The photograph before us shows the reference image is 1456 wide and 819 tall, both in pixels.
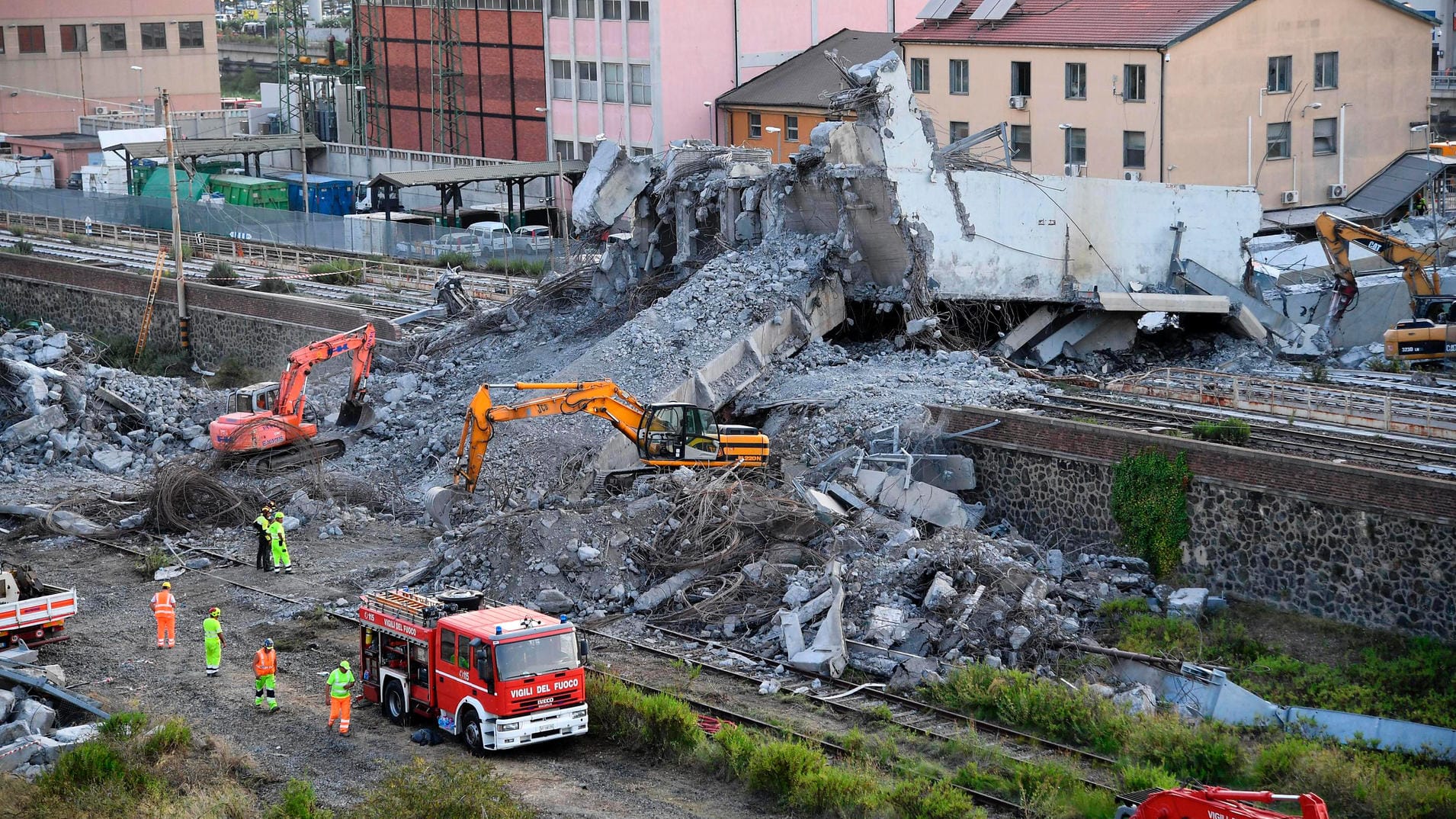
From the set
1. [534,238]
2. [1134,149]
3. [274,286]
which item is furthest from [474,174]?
[1134,149]

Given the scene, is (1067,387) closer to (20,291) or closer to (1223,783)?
(1223,783)

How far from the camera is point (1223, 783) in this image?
1747 centimetres

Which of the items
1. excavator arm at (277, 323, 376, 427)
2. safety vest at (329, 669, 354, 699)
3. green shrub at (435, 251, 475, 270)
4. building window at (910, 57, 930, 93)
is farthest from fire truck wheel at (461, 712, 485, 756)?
building window at (910, 57, 930, 93)

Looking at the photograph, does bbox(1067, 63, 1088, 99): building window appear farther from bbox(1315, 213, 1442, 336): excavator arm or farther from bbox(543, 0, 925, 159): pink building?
bbox(543, 0, 925, 159): pink building

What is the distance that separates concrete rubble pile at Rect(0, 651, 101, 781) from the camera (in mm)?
18312

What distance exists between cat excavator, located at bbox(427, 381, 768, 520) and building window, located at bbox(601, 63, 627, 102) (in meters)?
40.2

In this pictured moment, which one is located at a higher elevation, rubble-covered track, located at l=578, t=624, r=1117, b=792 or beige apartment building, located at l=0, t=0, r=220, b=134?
beige apartment building, located at l=0, t=0, r=220, b=134

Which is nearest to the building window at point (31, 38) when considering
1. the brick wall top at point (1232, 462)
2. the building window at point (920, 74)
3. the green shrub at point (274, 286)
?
the green shrub at point (274, 286)

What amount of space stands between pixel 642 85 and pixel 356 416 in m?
33.9

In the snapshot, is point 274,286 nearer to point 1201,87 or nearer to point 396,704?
point 1201,87

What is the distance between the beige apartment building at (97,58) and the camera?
85.6 metres

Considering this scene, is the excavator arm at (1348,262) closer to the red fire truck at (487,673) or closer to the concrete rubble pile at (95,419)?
the red fire truck at (487,673)

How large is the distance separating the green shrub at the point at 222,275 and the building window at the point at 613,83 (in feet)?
66.6

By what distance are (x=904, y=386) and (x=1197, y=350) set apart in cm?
975
